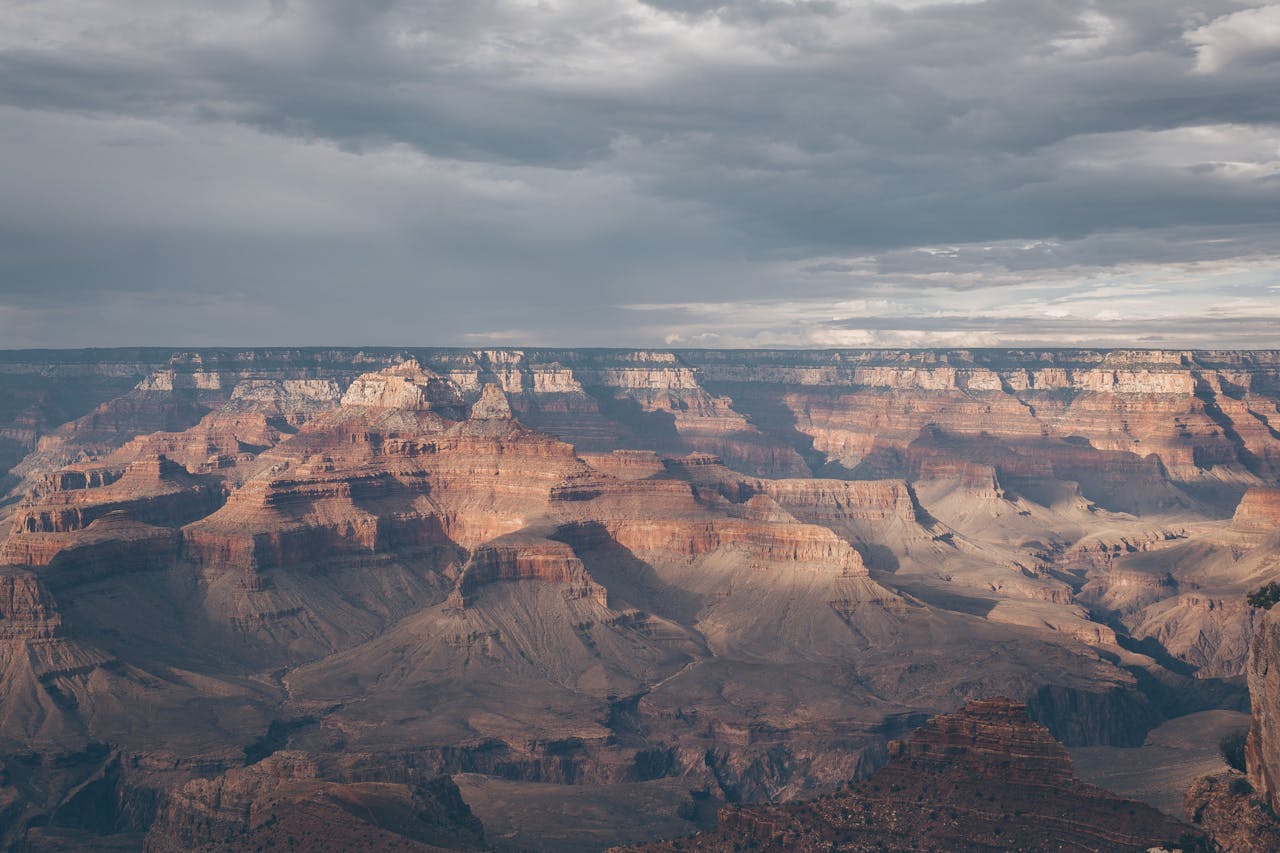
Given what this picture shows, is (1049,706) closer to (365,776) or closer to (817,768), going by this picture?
(817,768)

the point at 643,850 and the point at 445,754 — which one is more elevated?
the point at 643,850

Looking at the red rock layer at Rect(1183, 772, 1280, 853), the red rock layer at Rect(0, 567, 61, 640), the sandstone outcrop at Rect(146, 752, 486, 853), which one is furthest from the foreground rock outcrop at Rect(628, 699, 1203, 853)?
the red rock layer at Rect(0, 567, 61, 640)

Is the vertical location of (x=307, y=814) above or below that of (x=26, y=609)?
below

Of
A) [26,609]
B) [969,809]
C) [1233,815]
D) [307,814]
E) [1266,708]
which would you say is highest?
[1266,708]

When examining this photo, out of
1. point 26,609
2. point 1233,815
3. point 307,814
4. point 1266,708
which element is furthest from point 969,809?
point 26,609

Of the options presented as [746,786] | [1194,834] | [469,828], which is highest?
[1194,834]

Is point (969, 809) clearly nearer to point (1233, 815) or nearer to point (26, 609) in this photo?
point (1233, 815)

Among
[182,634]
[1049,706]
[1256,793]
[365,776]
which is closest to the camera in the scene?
[1256,793]

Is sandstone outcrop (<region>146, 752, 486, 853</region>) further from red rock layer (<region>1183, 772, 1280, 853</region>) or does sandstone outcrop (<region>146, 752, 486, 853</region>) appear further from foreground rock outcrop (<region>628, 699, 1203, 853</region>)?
→ red rock layer (<region>1183, 772, 1280, 853</region>)

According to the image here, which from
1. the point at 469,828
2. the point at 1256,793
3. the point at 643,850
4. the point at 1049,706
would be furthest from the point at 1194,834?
the point at 1049,706

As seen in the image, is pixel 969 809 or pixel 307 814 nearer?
pixel 969 809

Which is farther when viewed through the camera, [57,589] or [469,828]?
[57,589]
